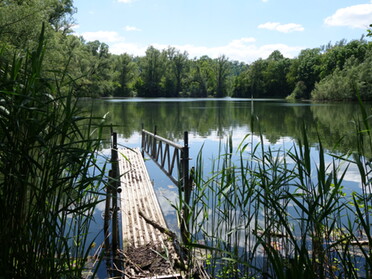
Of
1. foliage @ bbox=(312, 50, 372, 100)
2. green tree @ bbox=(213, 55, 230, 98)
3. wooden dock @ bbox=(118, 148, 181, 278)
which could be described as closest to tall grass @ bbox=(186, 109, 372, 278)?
wooden dock @ bbox=(118, 148, 181, 278)

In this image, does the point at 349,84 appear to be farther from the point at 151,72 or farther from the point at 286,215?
the point at 286,215

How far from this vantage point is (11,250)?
1767 mm

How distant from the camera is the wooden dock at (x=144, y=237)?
3465mm

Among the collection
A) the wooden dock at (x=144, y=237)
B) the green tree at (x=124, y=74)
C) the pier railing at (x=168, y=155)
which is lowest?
the wooden dock at (x=144, y=237)

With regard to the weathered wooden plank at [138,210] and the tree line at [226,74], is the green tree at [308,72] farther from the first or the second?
the weathered wooden plank at [138,210]

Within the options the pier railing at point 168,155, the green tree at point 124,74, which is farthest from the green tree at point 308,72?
the pier railing at point 168,155

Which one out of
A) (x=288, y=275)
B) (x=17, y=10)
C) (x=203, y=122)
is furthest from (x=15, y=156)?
(x=203, y=122)

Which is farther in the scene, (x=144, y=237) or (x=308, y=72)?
(x=308, y=72)

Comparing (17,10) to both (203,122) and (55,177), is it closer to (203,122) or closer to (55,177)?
(203,122)

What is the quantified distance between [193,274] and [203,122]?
20.1 m

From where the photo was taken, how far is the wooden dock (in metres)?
3.46

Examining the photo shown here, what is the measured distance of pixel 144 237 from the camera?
439 centimetres

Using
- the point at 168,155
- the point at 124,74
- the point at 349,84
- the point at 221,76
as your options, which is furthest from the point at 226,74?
the point at 168,155

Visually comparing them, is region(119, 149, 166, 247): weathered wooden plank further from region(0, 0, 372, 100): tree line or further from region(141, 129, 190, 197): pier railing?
region(0, 0, 372, 100): tree line
